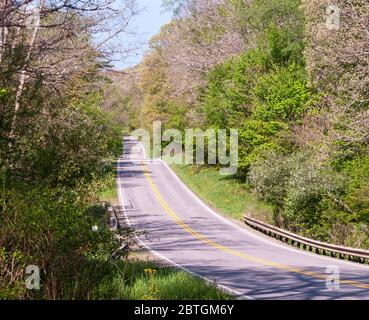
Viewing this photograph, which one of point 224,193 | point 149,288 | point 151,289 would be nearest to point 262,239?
point 224,193

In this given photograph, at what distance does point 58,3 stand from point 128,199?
→ 34974 millimetres

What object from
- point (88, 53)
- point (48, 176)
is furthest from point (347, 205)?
point (48, 176)

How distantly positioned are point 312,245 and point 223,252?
15.3ft

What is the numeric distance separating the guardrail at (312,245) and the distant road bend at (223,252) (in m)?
0.75

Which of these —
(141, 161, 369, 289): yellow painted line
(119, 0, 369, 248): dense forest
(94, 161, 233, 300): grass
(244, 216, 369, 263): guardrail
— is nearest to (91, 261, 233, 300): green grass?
(94, 161, 233, 300): grass

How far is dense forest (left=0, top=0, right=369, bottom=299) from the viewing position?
10.9 m

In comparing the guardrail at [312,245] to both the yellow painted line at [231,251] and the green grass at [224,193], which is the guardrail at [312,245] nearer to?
the green grass at [224,193]

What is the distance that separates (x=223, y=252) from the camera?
86.9ft

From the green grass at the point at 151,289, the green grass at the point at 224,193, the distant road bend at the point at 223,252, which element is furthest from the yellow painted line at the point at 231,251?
the green grass at the point at 151,289

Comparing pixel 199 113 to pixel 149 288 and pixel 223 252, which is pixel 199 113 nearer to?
pixel 223 252

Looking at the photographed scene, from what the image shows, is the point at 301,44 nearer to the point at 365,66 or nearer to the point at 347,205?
the point at 365,66

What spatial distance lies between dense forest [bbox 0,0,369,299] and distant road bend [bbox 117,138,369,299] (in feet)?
11.1

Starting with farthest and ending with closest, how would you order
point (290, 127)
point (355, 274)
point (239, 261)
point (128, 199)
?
point (128, 199) < point (290, 127) < point (239, 261) < point (355, 274)

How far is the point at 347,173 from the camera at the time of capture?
107ft
